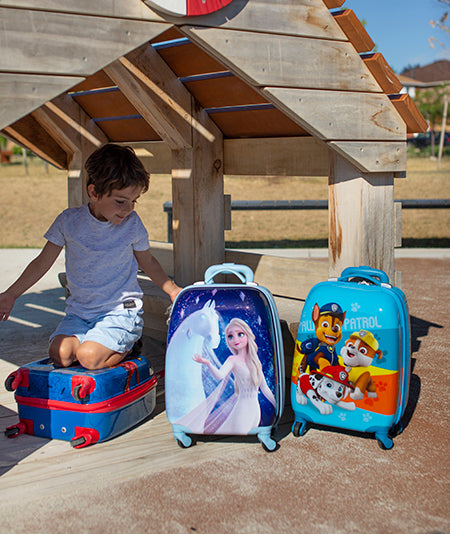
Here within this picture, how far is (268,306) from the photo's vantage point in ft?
9.44

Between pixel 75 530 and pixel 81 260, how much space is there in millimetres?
1431

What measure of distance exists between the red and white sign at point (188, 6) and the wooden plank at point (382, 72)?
88 centimetres

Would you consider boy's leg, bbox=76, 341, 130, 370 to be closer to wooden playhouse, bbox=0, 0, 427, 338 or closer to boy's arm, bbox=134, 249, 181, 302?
boy's arm, bbox=134, 249, 181, 302

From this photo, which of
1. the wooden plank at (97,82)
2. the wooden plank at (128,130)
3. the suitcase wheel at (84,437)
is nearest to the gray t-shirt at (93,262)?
the suitcase wheel at (84,437)

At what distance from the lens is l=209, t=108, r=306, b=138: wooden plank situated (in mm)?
4133

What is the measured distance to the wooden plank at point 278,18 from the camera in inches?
113

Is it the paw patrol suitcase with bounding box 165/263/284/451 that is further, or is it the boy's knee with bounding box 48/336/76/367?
the boy's knee with bounding box 48/336/76/367

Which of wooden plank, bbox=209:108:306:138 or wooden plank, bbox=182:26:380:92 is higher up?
wooden plank, bbox=182:26:380:92

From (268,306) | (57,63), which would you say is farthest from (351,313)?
(57,63)

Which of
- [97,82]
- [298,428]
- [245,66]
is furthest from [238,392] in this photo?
[97,82]

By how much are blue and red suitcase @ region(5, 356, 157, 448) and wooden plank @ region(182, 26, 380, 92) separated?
1.53 metres

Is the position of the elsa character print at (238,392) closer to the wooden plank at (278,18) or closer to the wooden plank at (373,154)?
the wooden plank at (373,154)

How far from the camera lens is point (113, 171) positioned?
10.2 ft

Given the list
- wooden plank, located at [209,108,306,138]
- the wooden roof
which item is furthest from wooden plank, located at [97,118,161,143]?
wooden plank, located at [209,108,306,138]
